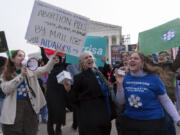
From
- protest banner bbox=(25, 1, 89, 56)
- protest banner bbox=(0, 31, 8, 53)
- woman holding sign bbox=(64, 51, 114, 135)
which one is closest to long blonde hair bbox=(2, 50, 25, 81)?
protest banner bbox=(25, 1, 89, 56)

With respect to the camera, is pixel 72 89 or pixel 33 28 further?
pixel 33 28

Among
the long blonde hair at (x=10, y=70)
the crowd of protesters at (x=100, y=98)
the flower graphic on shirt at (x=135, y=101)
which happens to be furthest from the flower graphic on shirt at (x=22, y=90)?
the flower graphic on shirt at (x=135, y=101)

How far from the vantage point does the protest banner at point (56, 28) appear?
10.7 feet

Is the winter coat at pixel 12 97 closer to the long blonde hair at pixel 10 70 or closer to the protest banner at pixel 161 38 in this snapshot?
the long blonde hair at pixel 10 70

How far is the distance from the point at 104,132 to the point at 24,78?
126cm

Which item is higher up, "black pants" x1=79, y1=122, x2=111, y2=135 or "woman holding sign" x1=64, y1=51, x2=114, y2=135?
"woman holding sign" x1=64, y1=51, x2=114, y2=135

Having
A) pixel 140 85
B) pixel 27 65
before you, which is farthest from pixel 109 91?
pixel 27 65

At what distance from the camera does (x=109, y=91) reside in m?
2.60

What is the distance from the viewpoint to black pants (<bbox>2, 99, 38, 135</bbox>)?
2.60 metres

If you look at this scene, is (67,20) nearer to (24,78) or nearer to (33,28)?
(33,28)

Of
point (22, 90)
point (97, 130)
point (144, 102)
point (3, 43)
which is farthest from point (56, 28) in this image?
point (144, 102)

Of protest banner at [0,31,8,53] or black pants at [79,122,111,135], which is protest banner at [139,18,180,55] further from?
protest banner at [0,31,8,53]

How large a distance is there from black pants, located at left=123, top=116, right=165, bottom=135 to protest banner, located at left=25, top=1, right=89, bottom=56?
1.54 meters

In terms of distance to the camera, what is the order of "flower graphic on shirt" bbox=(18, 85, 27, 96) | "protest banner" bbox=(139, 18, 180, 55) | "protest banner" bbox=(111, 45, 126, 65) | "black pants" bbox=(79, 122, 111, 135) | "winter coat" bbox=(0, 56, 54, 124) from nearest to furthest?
"black pants" bbox=(79, 122, 111, 135) < "winter coat" bbox=(0, 56, 54, 124) < "flower graphic on shirt" bbox=(18, 85, 27, 96) < "protest banner" bbox=(139, 18, 180, 55) < "protest banner" bbox=(111, 45, 126, 65)
